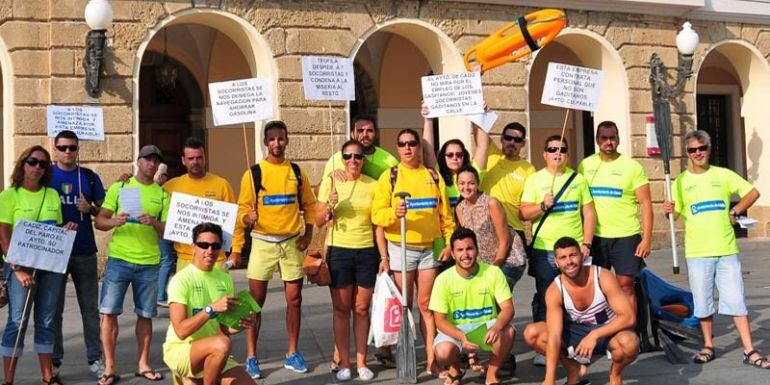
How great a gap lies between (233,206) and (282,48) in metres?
7.10

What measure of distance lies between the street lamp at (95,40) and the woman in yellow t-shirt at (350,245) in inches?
240

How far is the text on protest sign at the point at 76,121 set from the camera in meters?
7.12

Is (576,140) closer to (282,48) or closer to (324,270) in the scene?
(282,48)

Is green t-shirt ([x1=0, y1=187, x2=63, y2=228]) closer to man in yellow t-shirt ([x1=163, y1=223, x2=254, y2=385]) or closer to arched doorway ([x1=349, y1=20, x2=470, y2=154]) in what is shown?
man in yellow t-shirt ([x1=163, y1=223, x2=254, y2=385])

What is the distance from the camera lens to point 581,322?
5.79 m

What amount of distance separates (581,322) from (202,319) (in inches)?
94.9

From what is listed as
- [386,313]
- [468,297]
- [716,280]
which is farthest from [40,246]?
[716,280]

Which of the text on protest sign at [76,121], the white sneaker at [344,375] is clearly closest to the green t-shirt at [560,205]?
the white sneaker at [344,375]

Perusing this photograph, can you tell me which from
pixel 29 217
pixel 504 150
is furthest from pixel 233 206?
pixel 504 150

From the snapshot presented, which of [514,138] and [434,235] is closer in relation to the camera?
[434,235]

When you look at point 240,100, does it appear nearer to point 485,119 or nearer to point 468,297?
point 485,119

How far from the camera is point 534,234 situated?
22.0ft

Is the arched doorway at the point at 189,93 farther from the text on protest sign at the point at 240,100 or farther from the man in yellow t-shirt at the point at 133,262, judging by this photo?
the man in yellow t-shirt at the point at 133,262

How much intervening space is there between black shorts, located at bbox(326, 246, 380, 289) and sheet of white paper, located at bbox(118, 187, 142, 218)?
4.63ft
